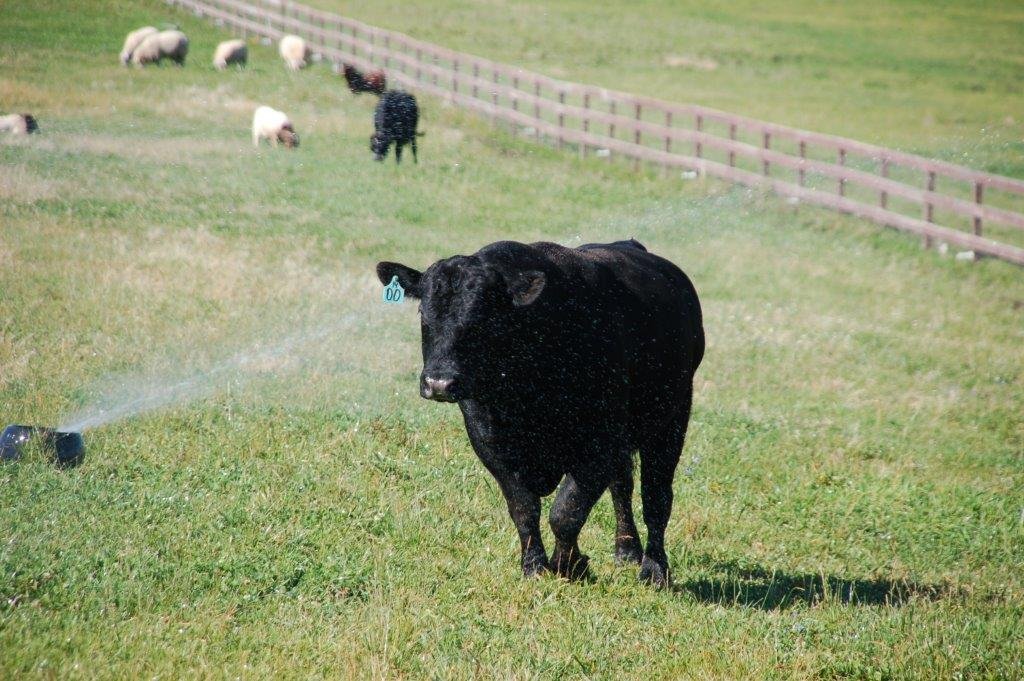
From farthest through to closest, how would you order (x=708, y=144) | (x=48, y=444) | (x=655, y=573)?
(x=708, y=144), (x=48, y=444), (x=655, y=573)

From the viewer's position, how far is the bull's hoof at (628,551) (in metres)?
7.45

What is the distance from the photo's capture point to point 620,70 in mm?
47250

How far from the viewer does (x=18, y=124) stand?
79.0ft

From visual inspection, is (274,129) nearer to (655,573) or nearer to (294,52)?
(294,52)

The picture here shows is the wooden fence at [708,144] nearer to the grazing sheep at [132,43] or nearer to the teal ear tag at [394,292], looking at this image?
the grazing sheep at [132,43]

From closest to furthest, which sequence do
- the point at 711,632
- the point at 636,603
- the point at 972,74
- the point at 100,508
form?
1. the point at 711,632
2. the point at 636,603
3. the point at 100,508
4. the point at 972,74

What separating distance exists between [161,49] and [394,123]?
14039mm

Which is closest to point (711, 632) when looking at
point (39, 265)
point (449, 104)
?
point (39, 265)

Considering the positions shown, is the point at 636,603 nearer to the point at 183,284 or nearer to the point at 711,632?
the point at 711,632

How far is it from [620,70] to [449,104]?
580 inches

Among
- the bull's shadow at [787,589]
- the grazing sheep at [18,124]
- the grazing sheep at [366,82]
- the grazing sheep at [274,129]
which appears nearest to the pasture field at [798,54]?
the grazing sheep at [366,82]

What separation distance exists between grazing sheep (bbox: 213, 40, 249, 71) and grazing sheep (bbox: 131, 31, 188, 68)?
3.38 ft

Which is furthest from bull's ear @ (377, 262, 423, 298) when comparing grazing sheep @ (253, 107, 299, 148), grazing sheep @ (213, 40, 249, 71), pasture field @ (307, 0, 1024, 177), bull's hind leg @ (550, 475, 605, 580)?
grazing sheep @ (213, 40, 249, 71)

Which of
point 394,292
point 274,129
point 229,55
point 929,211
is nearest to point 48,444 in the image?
point 394,292
